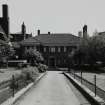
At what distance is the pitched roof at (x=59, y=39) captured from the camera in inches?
3728

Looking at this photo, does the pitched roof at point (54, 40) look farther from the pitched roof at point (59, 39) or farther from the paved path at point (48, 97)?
the paved path at point (48, 97)

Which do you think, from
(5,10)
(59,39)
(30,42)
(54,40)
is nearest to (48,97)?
(5,10)

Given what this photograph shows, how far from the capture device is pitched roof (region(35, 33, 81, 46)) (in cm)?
9469

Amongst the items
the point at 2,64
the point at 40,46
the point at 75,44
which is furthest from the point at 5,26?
the point at 75,44

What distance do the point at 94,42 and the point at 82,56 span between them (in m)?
5.81

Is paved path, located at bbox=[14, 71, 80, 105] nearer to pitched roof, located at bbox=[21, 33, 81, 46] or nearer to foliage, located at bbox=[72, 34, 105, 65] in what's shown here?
foliage, located at bbox=[72, 34, 105, 65]

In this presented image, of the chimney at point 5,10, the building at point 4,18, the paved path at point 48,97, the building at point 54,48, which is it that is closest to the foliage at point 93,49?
the building at point 54,48

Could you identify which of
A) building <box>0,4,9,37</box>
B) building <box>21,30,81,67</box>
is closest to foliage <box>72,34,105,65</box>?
building <box>21,30,81,67</box>

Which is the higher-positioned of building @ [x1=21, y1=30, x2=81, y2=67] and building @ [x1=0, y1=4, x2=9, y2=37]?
building @ [x1=0, y1=4, x2=9, y2=37]

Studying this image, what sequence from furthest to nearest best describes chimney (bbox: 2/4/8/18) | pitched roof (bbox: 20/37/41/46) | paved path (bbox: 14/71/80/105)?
pitched roof (bbox: 20/37/41/46)
chimney (bbox: 2/4/8/18)
paved path (bbox: 14/71/80/105)

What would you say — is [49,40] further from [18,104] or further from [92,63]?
[18,104]

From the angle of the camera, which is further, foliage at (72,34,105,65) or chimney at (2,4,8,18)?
chimney at (2,4,8,18)

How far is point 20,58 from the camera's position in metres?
96.7

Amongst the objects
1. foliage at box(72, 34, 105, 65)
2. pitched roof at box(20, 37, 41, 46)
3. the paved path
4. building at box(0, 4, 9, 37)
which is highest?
building at box(0, 4, 9, 37)
